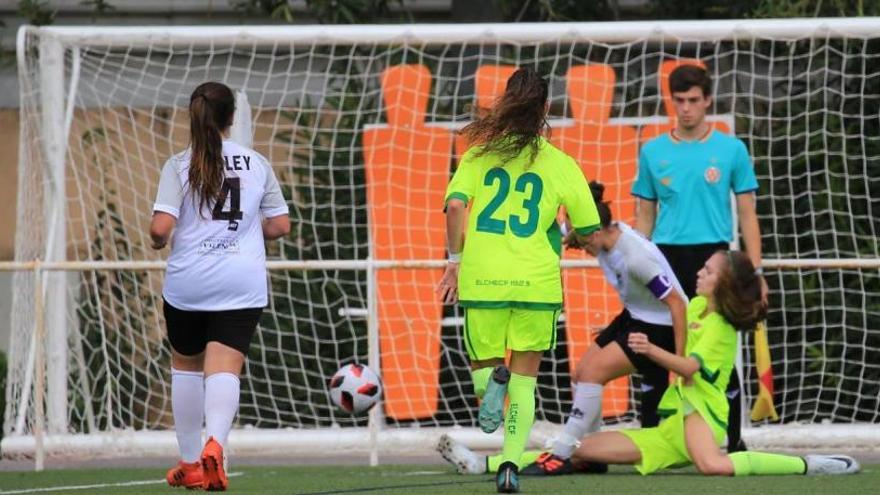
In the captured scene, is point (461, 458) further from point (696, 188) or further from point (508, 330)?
point (696, 188)

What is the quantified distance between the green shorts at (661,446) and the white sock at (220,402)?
2207mm

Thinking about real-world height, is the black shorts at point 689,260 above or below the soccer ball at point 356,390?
above

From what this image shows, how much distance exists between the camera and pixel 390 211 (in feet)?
40.3

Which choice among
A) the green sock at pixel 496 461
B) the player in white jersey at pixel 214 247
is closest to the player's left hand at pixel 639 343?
the green sock at pixel 496 461

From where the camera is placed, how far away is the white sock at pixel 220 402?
749 centimetres

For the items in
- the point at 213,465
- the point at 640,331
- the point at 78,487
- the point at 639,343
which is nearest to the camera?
the point at 213,465

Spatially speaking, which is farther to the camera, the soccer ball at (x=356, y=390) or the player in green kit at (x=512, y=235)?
the soccer ball at (x=356, y=390)

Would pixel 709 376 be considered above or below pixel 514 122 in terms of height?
below

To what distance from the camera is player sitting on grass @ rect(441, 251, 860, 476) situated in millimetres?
8773

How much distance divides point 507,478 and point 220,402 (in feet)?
3.85

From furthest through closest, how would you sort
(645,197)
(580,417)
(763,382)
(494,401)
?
1. (763,382)
2. (645,197)
3. (580,417)
4. (494,401)

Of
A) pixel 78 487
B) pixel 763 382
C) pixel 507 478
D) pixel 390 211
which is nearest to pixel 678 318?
pixel 507 478

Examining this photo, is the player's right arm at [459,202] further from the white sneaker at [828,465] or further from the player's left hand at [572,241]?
the white sneaker at [828,465]

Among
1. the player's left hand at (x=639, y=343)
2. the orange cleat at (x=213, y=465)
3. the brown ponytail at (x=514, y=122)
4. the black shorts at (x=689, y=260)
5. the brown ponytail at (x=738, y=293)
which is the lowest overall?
the orange cleat at (x=213, y=465)
